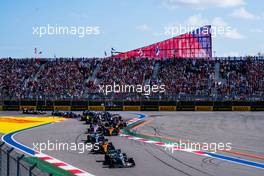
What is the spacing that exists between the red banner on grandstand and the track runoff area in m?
34.2

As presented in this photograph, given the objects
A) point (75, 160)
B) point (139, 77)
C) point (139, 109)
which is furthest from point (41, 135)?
point (139, 77)

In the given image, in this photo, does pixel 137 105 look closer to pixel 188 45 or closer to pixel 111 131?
pixel 188 45

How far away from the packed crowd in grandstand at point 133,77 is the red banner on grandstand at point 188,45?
772cm

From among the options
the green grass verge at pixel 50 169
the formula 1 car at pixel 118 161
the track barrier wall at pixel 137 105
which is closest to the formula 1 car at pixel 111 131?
the green grass verge at pixel 50 169

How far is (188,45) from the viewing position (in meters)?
59.4

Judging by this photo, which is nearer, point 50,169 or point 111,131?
point 50,169

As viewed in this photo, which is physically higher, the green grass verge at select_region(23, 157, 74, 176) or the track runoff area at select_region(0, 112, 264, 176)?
the track runoff area at select_region(0, 112, 264, 176)

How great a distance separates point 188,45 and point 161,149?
44.0 metres

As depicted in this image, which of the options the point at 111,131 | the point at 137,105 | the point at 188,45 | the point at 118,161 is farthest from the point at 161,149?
the point at 188,45

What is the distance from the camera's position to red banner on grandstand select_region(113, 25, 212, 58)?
59.1m

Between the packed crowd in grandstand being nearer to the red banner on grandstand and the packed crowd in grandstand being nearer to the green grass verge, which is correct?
the red banner on grandstand

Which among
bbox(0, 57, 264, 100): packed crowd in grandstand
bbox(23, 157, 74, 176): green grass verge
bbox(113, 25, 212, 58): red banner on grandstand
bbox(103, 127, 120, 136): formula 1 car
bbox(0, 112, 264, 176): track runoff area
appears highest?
bbox(113, 25, 212, 58): red banner on grandstand

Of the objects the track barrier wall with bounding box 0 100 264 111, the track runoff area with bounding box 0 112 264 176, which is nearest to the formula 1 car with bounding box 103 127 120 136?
the track runoff area with bounding box 0 112 264 176

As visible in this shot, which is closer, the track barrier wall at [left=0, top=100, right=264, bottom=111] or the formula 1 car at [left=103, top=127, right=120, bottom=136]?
the formula 1 car at [left=103, top=127, right=120, bottom=136]
